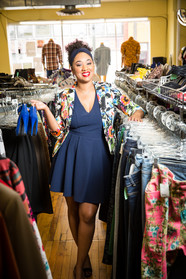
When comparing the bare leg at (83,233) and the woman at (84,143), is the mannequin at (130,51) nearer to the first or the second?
the woman at (84,143)

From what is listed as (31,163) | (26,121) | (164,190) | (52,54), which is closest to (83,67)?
(26,121)

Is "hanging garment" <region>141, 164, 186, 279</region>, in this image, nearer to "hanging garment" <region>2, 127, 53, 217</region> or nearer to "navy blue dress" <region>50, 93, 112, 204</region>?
"navy blue dress" <region>50, 93, 112, 204</region>

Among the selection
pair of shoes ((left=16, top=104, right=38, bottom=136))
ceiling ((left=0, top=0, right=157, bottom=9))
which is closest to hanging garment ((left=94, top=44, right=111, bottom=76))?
ceiling ((left=0, top=0, right=157, bottom=9))

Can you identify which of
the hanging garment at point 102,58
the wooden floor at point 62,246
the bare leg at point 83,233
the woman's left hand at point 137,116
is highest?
the hanging garment at point 102,58

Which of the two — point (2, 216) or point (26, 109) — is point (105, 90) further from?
point (2, 216)

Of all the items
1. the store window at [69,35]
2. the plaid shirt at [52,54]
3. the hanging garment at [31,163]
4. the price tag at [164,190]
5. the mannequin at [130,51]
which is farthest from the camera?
the store window at [69,35]

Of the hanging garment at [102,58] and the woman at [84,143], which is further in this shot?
the hanging garment at [102,58]

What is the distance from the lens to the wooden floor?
2.48 metres

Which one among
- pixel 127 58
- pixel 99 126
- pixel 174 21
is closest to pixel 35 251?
pixel 99 126

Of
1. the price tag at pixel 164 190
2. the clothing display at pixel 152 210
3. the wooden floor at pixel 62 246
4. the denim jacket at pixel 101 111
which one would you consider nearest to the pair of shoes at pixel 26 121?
the denim jacket at pixel 101 111

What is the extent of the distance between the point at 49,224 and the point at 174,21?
11.3 metres

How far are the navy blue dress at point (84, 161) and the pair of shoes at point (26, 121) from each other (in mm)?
448

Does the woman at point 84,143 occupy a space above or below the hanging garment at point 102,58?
below

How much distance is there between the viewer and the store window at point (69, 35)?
14.0 meters
